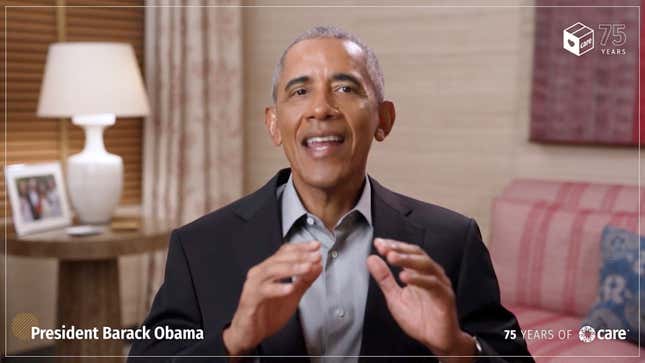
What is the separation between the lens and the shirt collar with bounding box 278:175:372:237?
89 centimetres

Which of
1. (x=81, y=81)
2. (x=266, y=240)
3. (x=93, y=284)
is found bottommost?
(x=93, y=284)

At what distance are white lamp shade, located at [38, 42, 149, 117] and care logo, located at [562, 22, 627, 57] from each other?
1.13 meters

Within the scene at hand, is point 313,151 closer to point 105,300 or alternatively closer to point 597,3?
point 597,3

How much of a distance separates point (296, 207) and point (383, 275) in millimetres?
166

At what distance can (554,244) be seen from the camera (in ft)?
5.55

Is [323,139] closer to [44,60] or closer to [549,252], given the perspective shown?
[549,252]

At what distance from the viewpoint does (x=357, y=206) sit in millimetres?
892

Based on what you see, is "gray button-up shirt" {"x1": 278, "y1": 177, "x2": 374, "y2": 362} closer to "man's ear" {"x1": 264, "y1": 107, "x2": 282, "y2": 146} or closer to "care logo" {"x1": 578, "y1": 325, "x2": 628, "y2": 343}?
"man's ear" {"x1": 264, "y1": 107, "x2": 282, "y2": 146}

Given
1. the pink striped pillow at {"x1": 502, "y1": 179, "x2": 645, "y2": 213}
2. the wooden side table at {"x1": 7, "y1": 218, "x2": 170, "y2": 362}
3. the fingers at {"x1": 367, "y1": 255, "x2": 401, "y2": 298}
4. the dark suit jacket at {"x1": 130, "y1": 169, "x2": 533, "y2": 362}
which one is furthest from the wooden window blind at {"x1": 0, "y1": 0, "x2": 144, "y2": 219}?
the fingers at {"x1": 367, "y1": 255, "x2": 401, "y2": 298}

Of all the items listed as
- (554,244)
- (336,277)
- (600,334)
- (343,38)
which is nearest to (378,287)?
(336,277)

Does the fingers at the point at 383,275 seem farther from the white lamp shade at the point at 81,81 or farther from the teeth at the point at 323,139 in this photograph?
the white lamp shade at the point at 81,81

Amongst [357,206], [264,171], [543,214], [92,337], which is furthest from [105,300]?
[357,206]

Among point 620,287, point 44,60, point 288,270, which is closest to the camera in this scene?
point 288,270

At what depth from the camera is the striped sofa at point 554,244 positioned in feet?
5.36
